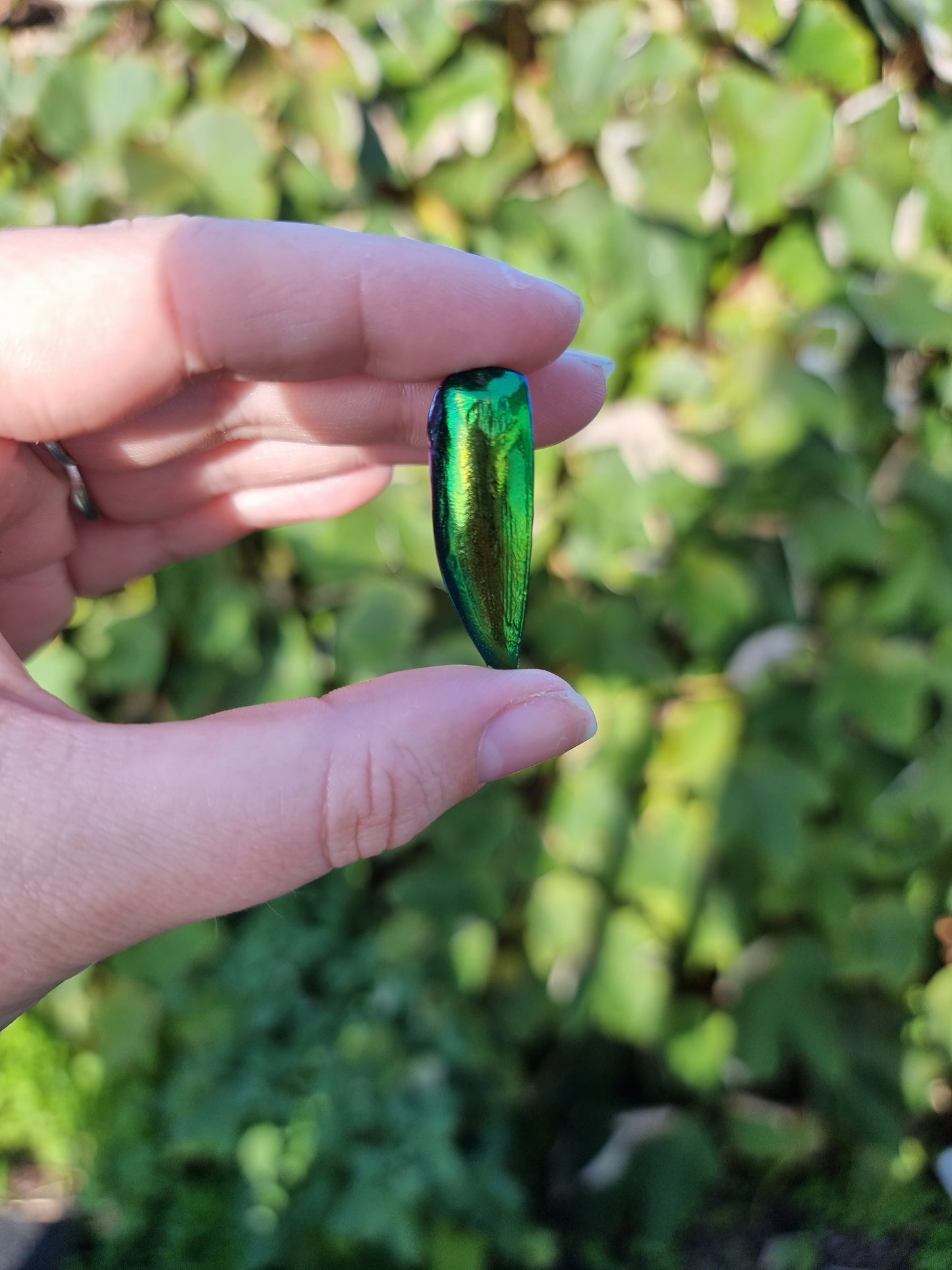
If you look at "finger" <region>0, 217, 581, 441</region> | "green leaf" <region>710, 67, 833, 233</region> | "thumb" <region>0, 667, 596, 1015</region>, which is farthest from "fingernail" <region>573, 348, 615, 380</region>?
"thumb" <region>0, 667, 596, 1015</region>

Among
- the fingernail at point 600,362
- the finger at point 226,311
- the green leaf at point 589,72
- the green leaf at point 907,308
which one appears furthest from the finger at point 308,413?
the green leaf at point 907,308

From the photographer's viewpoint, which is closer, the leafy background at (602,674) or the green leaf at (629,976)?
the leafy background at (602,674)

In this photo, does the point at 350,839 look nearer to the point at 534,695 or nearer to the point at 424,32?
the point at 534,695

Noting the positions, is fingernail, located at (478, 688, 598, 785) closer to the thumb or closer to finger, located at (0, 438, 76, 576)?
the thumb

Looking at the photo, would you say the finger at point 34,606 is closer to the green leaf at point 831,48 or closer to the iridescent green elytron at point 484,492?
the iridescent green elytron at point 484,492

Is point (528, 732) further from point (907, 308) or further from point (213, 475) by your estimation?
point (907, 308)

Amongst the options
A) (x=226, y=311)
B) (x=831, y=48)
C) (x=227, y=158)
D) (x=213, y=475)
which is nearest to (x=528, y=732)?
(x=226, y=311)

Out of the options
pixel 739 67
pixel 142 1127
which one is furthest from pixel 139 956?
pixel 739 67

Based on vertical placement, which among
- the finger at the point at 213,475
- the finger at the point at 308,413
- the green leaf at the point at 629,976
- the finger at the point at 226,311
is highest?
the finger at the point at 226,311
